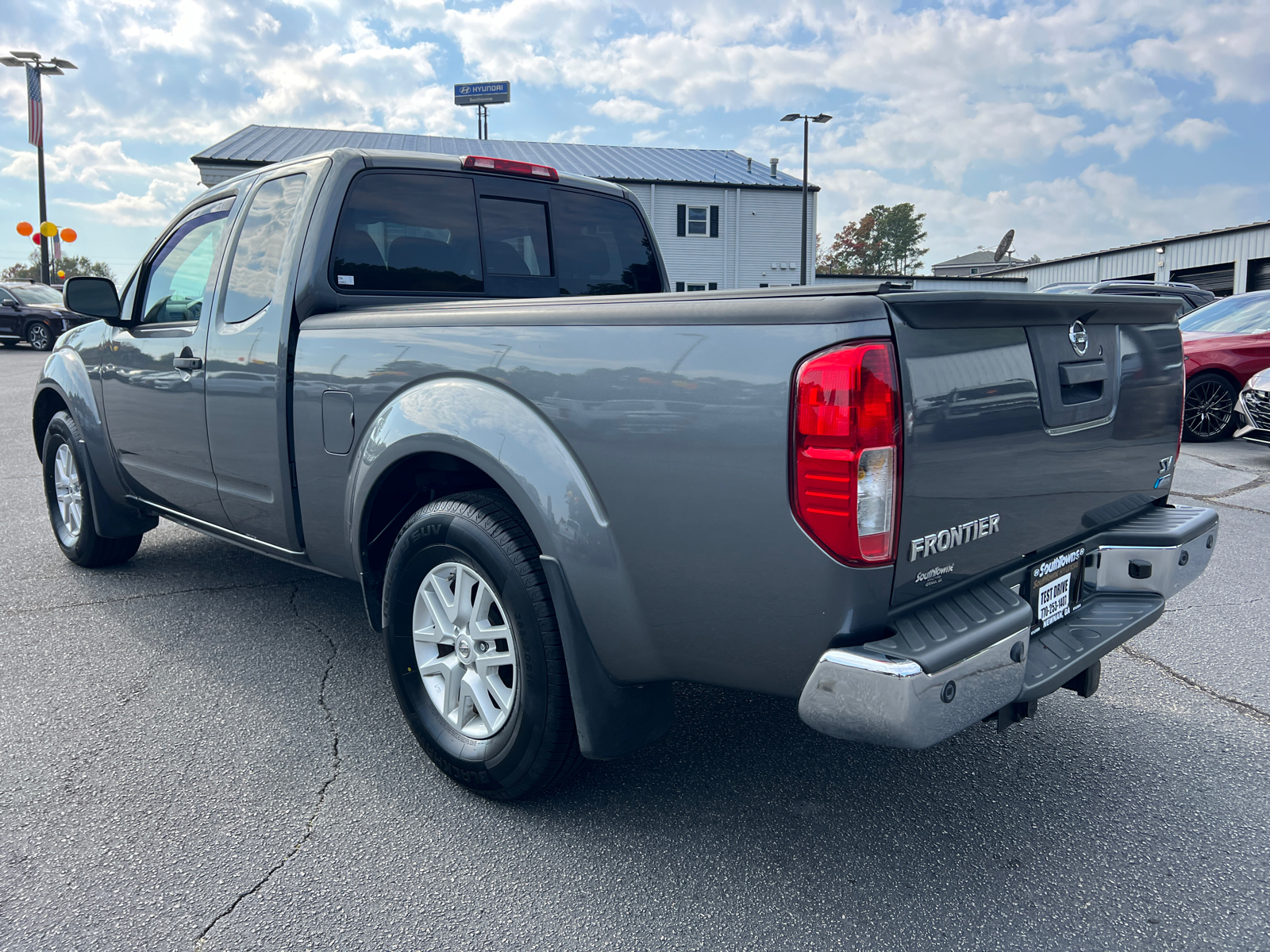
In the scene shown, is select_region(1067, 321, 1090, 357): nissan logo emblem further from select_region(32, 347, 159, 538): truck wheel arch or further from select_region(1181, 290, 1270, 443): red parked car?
select_region(1181, 290, 1270, 443): red parked car

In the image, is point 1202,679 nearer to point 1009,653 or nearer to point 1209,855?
point 1209,855

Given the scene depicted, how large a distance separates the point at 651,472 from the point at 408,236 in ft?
6.37

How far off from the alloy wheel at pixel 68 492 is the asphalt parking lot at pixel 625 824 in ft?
4.25

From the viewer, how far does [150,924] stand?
7.16 feet

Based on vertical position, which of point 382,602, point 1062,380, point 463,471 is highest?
point 1062,380

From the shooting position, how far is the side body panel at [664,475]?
1999mm

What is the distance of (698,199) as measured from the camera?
3716 centimetres

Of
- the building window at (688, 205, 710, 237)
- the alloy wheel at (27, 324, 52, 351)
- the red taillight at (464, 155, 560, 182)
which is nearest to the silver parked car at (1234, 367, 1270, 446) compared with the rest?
the red taillight at (464, 155, 560, 182)

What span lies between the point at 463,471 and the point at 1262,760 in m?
2.70

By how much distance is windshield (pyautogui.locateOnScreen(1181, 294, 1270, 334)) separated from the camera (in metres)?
10.1

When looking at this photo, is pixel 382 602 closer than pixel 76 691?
Yes

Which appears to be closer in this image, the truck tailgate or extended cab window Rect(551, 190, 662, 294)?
the truck tailgate

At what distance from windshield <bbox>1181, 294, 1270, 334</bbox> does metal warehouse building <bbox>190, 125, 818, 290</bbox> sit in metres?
25.8

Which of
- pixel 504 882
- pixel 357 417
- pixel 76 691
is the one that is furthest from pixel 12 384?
pixel 504 882
